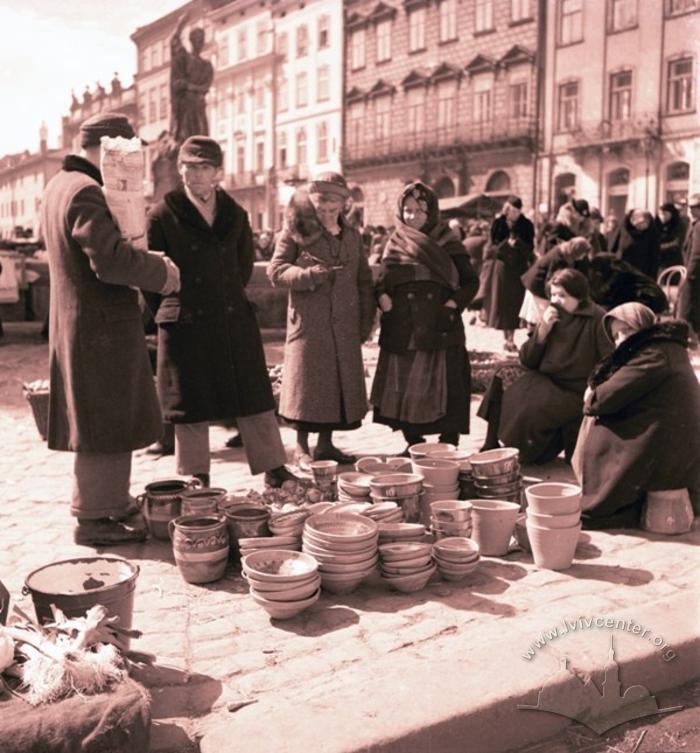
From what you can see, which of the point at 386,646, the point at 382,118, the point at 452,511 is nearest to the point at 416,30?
the point at 382,118

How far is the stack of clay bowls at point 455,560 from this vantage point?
393 centimetres

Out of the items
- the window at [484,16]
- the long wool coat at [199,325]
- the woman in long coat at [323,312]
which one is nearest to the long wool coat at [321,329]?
the woman in long coat at [323,312]

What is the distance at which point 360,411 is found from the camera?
595 centimetres

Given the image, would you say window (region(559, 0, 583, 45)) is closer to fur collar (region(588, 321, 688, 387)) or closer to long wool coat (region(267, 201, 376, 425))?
long wool coat (region(267, 201, 376, 425))

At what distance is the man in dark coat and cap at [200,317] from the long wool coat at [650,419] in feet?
6.09

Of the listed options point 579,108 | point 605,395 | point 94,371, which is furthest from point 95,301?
point 579,108

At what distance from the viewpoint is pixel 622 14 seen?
3062 centimetres

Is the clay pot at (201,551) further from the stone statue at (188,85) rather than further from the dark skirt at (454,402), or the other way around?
the stone statue at (188,85)

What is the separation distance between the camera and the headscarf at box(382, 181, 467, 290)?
5.86 m

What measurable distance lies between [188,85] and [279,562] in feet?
42.9

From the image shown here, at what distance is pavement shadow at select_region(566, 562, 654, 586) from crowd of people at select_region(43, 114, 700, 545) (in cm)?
60

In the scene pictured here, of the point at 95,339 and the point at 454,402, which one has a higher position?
the point at 95,339

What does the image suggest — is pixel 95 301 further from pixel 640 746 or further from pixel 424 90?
pixel 424 90

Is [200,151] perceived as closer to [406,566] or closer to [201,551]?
[201,551]
